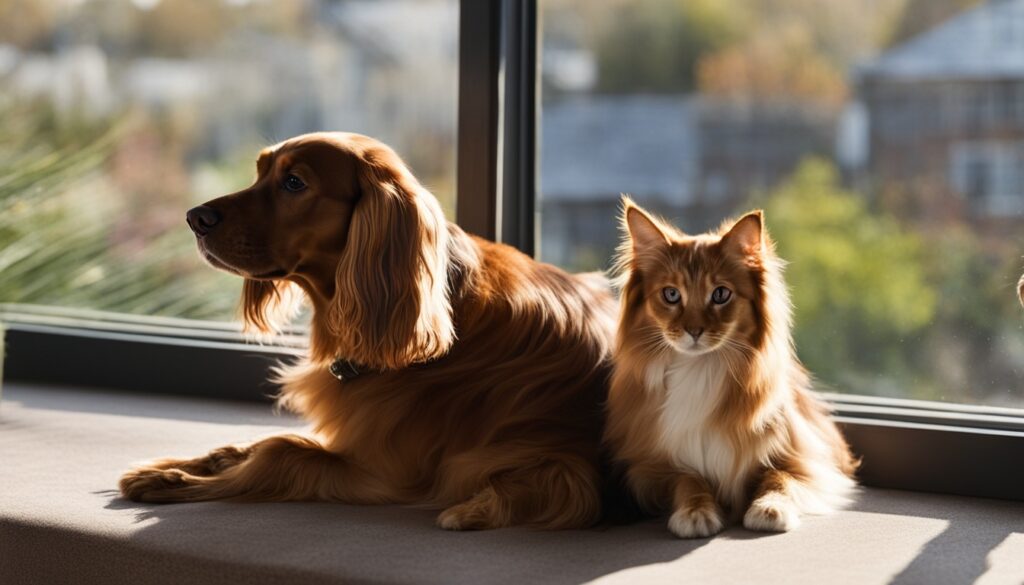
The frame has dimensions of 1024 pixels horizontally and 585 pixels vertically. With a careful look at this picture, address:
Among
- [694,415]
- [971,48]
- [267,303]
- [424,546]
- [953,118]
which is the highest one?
[971,48]

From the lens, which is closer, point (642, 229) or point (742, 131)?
point (642, 229)

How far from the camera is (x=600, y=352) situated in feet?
6.96

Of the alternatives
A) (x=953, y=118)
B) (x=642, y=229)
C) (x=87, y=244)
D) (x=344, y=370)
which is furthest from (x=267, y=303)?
(x=953, y=118)

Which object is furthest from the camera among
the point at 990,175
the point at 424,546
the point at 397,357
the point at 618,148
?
the point at 618,148

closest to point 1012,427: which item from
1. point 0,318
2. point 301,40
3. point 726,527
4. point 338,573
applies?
point 726,527

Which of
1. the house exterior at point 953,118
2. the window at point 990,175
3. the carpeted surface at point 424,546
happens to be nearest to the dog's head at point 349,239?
the carpeted surface at point 424,546

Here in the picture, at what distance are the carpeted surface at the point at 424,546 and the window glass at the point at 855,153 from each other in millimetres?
326

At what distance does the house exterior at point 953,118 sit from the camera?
2.17m

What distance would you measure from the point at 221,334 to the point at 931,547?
5.97 feet

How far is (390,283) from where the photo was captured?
197cm

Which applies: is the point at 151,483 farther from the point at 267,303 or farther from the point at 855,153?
the point at 855,153

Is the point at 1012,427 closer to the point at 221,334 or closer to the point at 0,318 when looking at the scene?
the point at 221,334

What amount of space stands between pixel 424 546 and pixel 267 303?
0.69 m

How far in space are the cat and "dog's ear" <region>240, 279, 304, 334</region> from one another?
2.20 ft
